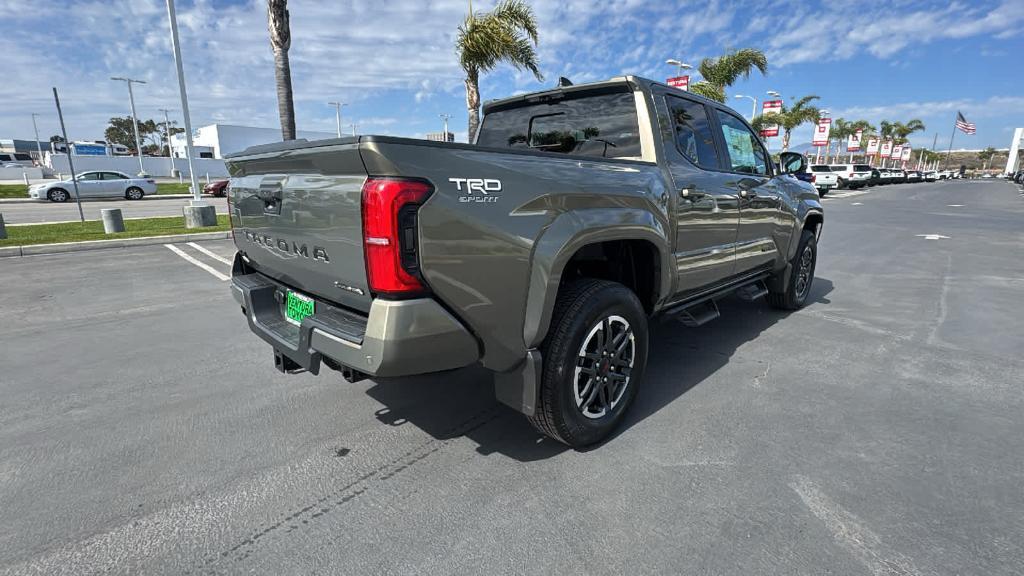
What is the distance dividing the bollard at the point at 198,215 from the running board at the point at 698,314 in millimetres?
11262

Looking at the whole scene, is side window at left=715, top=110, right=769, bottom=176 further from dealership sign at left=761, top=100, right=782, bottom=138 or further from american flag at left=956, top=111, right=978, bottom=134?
american flag at left=956, top=111, right=978, bottom=134

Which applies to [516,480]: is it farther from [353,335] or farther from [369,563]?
[353,335]

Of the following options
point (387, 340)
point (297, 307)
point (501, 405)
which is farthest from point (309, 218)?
point (501, 405)

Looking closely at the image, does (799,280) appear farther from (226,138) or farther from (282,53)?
(226,138)

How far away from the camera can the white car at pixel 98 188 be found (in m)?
21.3

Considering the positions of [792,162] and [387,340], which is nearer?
[387,340]

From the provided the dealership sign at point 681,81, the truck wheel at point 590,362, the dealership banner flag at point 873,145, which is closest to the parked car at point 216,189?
the dealership sign at point 681,81

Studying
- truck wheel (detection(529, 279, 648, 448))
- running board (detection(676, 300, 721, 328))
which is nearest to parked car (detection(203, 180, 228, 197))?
running board (detection(676, 300, 721, 328))

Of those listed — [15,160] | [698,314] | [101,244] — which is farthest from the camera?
[15,160]

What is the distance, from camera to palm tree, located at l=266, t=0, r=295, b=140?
10.2 meters

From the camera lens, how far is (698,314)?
384 centimetres

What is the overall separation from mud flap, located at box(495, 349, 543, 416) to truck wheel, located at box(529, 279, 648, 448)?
0.30 ft

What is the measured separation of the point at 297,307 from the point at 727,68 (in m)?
23.6

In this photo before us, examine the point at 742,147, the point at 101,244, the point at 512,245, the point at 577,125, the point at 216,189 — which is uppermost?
the point at 577,125
